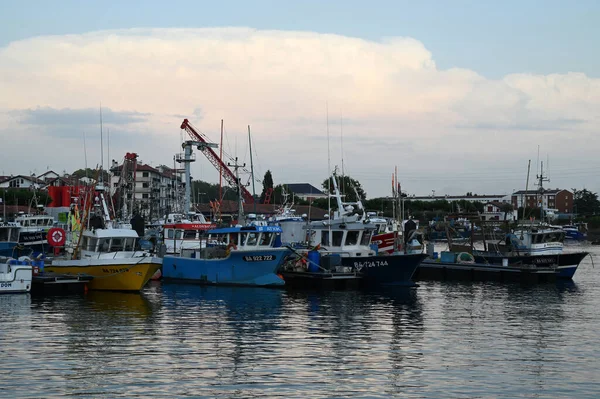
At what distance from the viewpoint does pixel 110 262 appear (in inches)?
1670

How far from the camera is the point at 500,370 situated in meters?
23.4

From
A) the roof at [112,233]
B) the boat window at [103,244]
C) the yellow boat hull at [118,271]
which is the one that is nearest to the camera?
the yellow boat hull at [118,271]

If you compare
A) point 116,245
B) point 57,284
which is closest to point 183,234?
point 116,245

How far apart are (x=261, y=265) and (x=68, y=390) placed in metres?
25.6

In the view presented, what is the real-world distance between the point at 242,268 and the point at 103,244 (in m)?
7.49

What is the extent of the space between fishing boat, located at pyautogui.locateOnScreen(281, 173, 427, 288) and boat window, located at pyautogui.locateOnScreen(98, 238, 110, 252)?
9731 mm

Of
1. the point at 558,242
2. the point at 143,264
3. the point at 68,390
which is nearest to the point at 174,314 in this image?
the point at 143,264

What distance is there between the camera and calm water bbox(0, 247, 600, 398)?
68.9ft

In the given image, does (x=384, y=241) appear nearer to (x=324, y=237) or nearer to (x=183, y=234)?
(x=324, y=237)

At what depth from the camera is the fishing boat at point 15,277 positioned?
39.3 metres

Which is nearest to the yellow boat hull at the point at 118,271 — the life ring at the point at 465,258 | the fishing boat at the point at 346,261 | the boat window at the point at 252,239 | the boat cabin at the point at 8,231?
the boat window at the point at 252,239

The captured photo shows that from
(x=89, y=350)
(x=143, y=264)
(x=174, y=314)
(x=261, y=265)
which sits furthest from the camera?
(x=261, y=265)

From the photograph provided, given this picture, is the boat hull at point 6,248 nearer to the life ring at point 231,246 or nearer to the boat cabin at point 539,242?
the life ring at point 231,246

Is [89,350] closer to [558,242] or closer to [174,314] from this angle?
[174,314]
